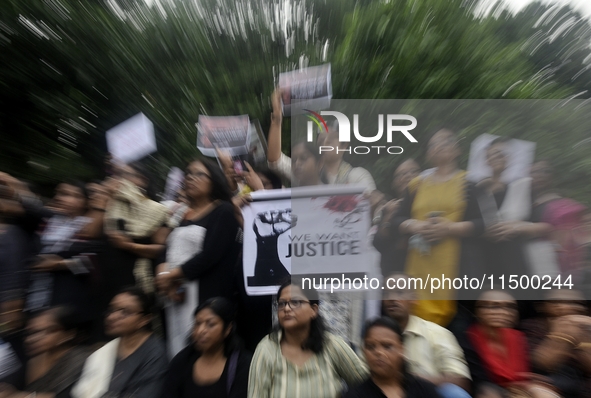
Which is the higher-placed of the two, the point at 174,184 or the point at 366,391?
the point at 174,184

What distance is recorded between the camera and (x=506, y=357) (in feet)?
10.0

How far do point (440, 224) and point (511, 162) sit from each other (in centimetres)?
53

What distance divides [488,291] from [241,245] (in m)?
1.46

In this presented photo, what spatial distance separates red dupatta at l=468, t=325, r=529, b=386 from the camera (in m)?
2.99

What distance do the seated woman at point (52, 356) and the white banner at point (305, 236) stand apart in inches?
43.3

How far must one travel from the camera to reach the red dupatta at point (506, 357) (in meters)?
2.99

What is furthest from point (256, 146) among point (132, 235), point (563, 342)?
point (563, 342)

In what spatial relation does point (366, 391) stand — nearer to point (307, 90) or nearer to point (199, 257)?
point (199, 257)

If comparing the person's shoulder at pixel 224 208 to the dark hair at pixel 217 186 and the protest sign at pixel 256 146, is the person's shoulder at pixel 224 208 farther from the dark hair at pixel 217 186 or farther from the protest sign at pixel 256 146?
the protest sign at pixel 256 146

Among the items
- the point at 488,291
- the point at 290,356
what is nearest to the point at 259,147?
the point at 290,356

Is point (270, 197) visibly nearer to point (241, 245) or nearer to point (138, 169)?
point (241, 245)

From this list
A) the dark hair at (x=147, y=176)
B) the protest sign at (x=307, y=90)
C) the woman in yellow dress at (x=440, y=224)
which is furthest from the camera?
the dark hair at (x=147, y=176)

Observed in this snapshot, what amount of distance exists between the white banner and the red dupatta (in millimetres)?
709

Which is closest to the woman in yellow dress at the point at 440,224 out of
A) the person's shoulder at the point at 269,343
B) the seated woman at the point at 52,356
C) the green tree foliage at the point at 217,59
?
the person's shoulder at the point at 269,343
